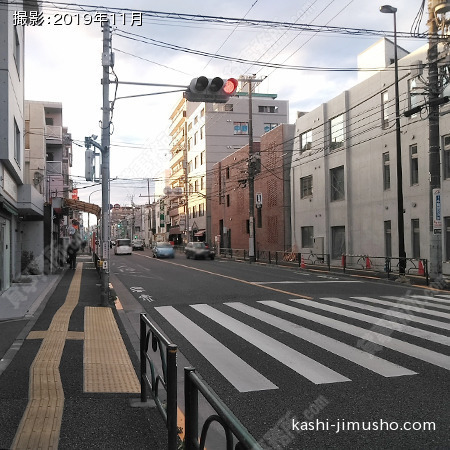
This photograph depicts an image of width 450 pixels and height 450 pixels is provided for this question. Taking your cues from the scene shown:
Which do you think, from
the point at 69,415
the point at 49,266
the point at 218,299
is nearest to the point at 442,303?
the point at 218,299

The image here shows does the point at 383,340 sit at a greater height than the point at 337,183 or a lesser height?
lesser

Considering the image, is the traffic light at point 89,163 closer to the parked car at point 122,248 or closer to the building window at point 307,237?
the building window at point 307,237

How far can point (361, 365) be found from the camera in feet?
21.8

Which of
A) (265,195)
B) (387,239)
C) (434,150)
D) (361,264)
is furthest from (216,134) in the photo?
(434,150)

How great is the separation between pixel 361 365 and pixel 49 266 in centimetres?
2064

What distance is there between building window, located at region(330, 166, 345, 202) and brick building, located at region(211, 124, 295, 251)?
677cm

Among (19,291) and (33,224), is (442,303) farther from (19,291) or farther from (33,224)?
(33,224)

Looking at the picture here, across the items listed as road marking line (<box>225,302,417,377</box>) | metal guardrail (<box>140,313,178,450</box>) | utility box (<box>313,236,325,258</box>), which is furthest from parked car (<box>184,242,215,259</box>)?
Result: metal guardrail (<box>140,313,178,450</box>)

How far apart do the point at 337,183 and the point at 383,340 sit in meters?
23.4

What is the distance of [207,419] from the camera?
2.94 metres

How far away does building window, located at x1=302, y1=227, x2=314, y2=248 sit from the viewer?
33.9 metres

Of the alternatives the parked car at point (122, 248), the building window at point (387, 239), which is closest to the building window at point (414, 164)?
the building window at point (387, 239)

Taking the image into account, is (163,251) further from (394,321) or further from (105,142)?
(394,321)

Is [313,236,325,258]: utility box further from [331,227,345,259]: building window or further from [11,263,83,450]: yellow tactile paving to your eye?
[11,263,83,450]: yellow tactile paving
